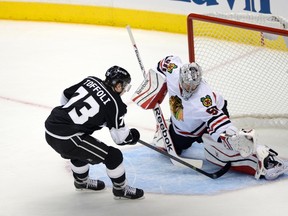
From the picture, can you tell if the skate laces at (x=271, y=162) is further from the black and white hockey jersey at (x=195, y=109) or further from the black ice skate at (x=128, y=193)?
the black ice skate at (x=128, y=193)

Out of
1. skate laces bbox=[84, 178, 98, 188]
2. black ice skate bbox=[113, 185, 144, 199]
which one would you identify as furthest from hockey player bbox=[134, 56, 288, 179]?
skate laces bbox=[84, 178, 98, 188]

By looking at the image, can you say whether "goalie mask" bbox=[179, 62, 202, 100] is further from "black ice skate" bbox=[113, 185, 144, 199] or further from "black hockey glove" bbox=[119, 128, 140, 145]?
"black ice skate" bbox=[113, 185, 144, 199]

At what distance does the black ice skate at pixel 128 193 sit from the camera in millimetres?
3877

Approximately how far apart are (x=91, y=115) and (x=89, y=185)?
50 centimetres

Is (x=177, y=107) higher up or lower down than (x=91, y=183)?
higher up

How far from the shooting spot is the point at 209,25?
18.5 ft

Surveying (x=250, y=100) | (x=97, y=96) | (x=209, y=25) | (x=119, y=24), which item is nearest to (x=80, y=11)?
(x=119, y=24)

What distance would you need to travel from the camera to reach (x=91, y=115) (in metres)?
3.68

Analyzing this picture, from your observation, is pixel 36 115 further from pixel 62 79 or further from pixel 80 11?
pixel 80 11

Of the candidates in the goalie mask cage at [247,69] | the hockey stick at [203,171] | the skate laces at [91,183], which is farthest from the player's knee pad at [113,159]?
the goalie mask cage at [247,69]

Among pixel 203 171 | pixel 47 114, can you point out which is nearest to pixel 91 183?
pixel 203 171

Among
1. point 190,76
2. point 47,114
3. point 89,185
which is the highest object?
point 190,76

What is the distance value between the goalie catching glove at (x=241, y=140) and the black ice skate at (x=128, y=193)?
0.52 meters

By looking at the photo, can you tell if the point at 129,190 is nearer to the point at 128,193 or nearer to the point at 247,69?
the point at 128,193
